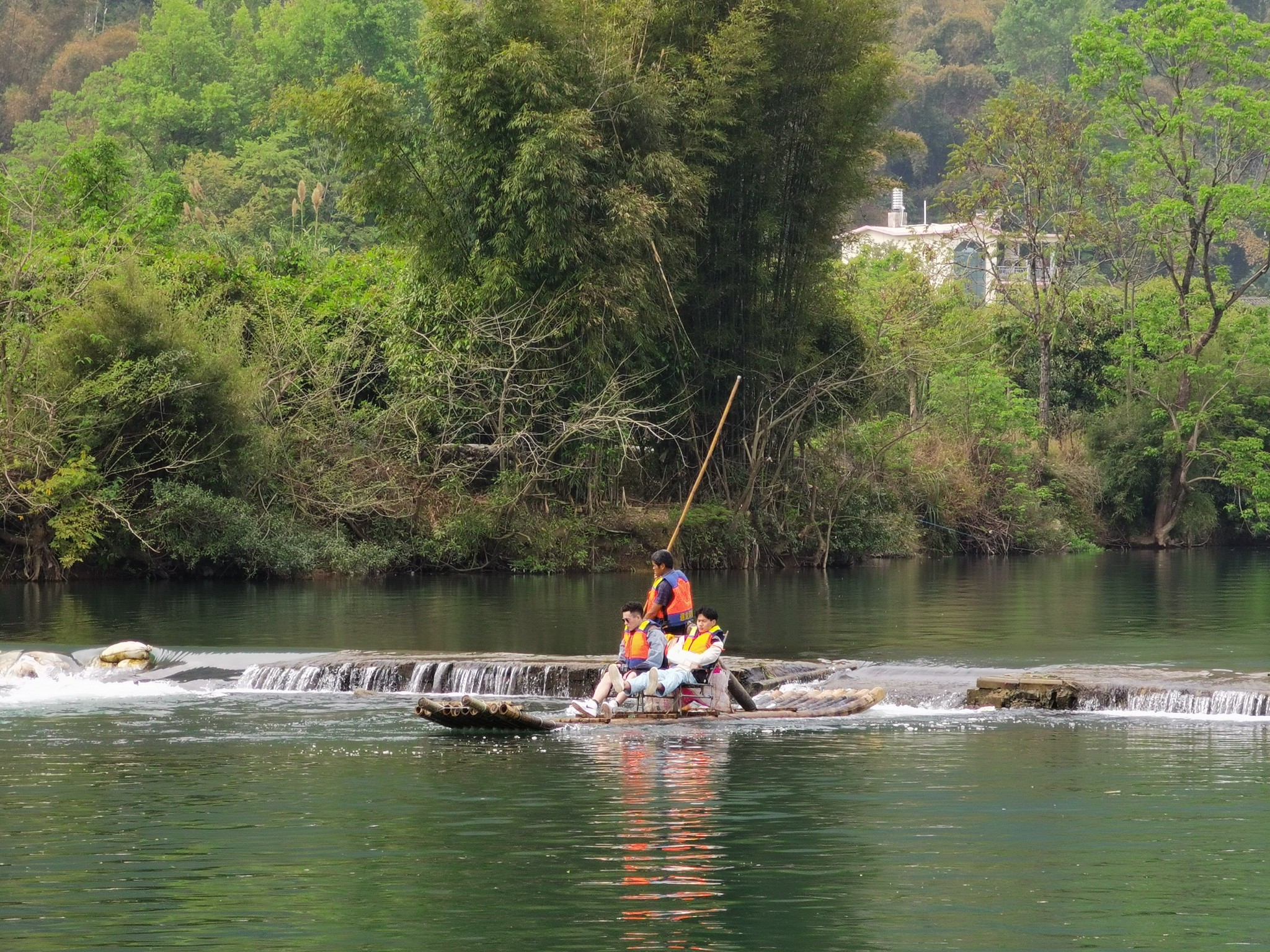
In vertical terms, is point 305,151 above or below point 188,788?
above

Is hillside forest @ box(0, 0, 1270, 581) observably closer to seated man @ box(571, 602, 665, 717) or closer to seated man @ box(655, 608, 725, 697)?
seated man @ box(571, 602, 665, 717)

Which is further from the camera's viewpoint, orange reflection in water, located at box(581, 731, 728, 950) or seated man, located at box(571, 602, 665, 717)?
seated man, located at box(571, 602, 665, 717)

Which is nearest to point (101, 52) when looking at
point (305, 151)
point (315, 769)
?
point (305, 151)

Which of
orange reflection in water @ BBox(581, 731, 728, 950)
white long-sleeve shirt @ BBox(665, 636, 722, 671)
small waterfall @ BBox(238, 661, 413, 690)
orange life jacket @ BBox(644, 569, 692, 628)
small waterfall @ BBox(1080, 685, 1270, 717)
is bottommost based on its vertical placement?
orange reflection in water @ BBox(581, 731, 728, 950)

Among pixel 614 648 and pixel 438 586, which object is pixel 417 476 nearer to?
pixel 438 586

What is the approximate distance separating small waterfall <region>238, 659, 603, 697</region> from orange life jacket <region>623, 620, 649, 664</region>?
282 centimetres

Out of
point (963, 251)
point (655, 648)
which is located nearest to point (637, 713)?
point (655, 648)

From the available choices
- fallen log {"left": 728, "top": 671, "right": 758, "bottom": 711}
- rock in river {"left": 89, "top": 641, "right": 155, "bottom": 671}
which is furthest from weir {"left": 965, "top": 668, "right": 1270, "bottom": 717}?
rock in river {"left": 89, "top": 641, "right": 155, "bottom": 671}

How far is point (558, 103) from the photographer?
35.6m

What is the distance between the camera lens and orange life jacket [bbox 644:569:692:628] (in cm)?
1873

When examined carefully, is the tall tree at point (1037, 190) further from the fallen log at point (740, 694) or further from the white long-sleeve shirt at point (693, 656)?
the white long-sleeve shirt at point (693, 656)

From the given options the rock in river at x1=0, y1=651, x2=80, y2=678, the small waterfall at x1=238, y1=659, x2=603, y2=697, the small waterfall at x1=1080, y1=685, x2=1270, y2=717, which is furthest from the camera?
the rock in river at x1=0, y1=651, x2=80, y2=678

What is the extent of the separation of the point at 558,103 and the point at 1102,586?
1405 cm

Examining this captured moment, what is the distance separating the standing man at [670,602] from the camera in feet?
61.4
